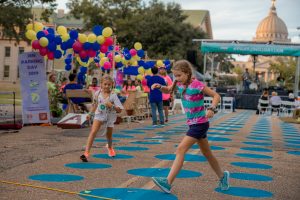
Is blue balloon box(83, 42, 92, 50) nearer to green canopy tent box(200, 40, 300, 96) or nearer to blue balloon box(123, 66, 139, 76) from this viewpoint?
blue balloon box(123, 66, 139, 76)

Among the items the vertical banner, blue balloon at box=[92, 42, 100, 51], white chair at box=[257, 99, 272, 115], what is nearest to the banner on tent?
white chair at box=[257, 99, 272, 115]

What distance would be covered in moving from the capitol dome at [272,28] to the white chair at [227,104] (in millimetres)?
155556

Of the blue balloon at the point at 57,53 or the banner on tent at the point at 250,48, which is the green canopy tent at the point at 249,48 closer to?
the banner on tent at the point at 250,48

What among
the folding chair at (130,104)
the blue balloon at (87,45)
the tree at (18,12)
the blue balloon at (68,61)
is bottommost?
the folding chair at (130,104)

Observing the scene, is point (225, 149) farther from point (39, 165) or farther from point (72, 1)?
point (72, 1)

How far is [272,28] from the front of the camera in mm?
185125

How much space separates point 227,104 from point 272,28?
162067 mm

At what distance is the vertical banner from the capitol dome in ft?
575

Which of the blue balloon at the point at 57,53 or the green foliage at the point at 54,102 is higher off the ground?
the blue balloon at the point at 57,53

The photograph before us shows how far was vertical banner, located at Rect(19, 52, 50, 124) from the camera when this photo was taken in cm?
1394

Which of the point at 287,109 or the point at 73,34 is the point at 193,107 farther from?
the point at 287,109

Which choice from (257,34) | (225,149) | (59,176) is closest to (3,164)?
(59,176)

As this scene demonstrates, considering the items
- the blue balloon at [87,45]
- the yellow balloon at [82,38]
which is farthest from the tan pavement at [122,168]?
the yellow balloon at [82,38]

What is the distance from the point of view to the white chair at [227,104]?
30.7 m
